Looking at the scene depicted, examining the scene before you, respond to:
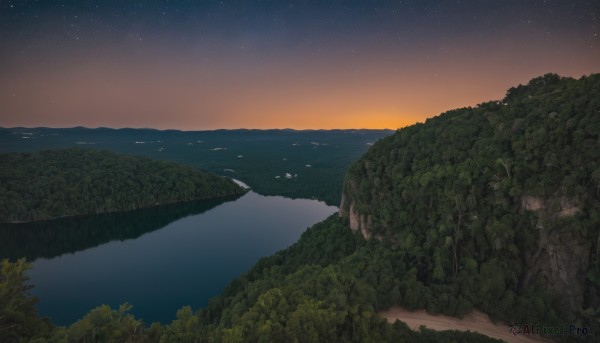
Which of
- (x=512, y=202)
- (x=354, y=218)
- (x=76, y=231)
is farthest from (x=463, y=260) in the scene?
(x=76, y=231)

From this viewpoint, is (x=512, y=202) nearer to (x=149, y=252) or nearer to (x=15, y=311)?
(x=15, y=311)

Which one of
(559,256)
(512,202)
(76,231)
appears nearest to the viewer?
(559,256)

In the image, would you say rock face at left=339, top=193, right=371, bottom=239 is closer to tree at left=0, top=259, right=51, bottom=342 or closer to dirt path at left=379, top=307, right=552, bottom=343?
dirt path at left=379, top=307, right=552, bottom=343

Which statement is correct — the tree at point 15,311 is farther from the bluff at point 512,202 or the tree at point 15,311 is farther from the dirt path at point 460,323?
the bluff at point 512,202


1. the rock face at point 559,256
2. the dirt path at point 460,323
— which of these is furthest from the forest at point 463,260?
the dirt path at point 460,323

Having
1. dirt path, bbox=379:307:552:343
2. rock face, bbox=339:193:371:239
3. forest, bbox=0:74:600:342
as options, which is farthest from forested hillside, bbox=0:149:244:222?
dirt path, bbox=379:307:552:343

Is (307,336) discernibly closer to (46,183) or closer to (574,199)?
(574,199)
